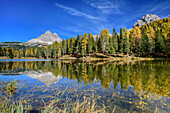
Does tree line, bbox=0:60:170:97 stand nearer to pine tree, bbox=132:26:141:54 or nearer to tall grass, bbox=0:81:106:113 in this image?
tall grass, bbox=0:81:106:113

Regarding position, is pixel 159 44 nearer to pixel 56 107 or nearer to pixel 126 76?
pixel 126 76

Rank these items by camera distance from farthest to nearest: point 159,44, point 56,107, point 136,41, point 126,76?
point 136,41 → point 159,44 → point 126,76 → point 56,107

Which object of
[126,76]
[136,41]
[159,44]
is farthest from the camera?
[136,41]

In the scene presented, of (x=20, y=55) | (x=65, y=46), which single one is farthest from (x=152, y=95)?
(x=20, y=55)

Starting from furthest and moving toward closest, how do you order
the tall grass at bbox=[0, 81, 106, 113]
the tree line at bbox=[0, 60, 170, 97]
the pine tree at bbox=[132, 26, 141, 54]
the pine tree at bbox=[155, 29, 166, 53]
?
the pine tree at bbox=[132, 26, 141, 54]
the pine tree at bbox=[155, 29, 166, 53]
the tree line at bbox=[0, 60, 170, 97]
the tall grass at bbox=[0, 81, 106, 113]

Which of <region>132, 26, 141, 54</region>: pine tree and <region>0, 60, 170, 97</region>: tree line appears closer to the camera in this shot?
<region>0, 60, 170, 97</region>: tree line

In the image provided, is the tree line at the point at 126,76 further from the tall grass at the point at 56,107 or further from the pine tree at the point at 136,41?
the pine tree at the point at 136,41

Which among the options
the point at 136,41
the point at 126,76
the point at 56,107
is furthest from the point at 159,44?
the point at 56,107

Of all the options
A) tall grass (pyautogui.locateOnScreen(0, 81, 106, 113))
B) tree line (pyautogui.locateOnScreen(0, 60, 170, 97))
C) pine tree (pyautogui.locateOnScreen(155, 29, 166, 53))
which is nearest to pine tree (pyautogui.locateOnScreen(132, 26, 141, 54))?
pine tree (pyautogui.locateOnScreen(155, 29, 166, 53))

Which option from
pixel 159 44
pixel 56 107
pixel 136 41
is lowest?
pixel 56 107

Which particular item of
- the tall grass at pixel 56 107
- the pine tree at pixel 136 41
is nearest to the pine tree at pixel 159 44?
the pine tree at pixel 136 41

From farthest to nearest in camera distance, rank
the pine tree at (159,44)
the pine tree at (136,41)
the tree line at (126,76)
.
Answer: the pine tree at (136,41) < the pine tree at (159,44) < the tree line at (126,76)

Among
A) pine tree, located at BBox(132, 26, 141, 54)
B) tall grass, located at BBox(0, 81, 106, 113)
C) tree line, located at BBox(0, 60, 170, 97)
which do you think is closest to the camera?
tall grass, located at BBox(0, 81, 106, 113)

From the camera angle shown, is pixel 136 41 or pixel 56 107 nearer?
pixel 56 107
